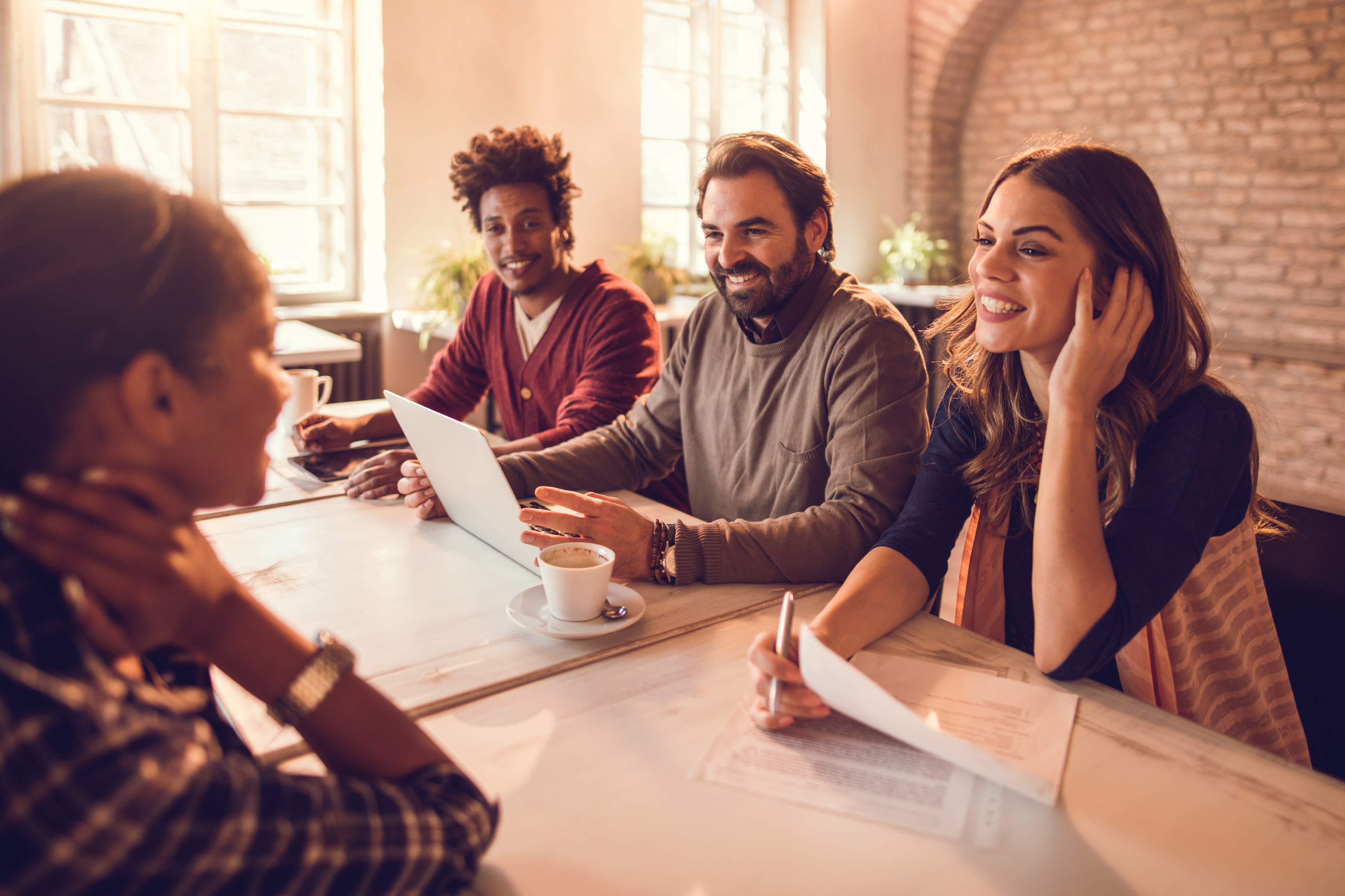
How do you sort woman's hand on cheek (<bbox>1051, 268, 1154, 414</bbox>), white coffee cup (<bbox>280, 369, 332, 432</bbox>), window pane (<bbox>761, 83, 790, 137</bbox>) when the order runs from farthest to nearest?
1. window pane (<bbox>761, 83, 790, 137</bbox>)
2. white coffee cup (<bbox>280, 369, 332, 432</bbox>)
3. woman's hand on cheek (<bbox>1051, 268, 1154, 414</bbox>)

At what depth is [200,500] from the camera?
0.54 m

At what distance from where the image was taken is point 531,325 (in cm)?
251

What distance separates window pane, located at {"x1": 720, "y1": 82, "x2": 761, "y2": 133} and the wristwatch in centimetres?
534

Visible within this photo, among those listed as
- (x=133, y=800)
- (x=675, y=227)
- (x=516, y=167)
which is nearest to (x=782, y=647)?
(x=133, y=800)

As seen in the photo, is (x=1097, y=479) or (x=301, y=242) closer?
(x=1097, y=479)

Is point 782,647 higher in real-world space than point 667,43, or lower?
lower

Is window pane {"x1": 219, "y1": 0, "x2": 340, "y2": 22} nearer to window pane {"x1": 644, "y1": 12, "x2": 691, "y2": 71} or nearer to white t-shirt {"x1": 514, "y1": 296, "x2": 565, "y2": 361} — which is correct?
window pane {"x1": 644, "y1": 12, "x2": 691, "y2": 71}

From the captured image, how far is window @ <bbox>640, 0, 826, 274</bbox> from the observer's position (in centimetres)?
537

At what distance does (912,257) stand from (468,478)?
492 cm

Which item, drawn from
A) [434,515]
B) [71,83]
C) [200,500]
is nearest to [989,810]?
[200,500]

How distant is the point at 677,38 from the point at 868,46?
1.27m

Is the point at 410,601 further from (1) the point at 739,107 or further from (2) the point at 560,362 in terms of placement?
(1) the point at 739,107

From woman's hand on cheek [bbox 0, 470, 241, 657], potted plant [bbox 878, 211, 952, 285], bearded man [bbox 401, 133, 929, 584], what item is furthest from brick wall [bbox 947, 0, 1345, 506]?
woman's hand on cheek [bbox 0, 470, 241, 657]

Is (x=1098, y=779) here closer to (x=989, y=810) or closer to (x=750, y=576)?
(x=989, y=810)
